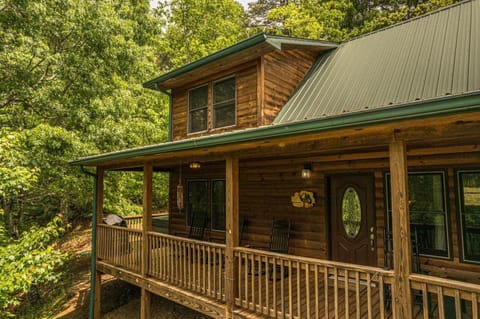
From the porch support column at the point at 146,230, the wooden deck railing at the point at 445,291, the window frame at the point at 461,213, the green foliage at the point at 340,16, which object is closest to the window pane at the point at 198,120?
the porch support column at the point at 146,230

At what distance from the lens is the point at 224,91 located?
7941 millimetres

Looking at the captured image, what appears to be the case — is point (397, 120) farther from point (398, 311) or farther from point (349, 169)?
point (349, 169)

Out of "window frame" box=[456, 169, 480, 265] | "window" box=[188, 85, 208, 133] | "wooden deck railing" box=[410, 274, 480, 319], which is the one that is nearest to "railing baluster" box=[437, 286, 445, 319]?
"wooden deck railing" box=[410, 274, 480, 319]

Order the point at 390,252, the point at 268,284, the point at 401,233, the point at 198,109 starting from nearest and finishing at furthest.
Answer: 1. the point at 401,233
2. the point at 390,252
3. the point at 268,284
4. the point at 198,109

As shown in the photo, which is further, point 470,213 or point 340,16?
point 340,16

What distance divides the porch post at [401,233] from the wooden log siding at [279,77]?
3.86 meters

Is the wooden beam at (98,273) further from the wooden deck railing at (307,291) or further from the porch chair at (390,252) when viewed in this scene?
the porch chair at (390,252)

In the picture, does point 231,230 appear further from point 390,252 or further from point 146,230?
point 390,252

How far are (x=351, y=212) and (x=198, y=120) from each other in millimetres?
4799

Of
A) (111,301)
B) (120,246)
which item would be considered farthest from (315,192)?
(111,301)

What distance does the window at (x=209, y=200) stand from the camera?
8719 mm

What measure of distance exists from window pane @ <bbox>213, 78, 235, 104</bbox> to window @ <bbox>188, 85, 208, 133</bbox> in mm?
374

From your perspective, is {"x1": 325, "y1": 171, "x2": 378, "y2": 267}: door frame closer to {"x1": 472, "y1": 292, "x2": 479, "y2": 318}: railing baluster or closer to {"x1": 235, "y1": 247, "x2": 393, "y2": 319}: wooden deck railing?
{"x1": 235, "y1": 247, "x2": 393, "y2": 319}: wooden deck railing

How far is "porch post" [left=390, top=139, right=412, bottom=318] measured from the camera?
3.11 metres
